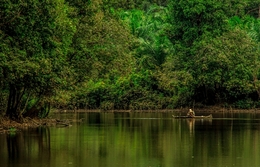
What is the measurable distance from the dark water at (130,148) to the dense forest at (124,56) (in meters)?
4.42

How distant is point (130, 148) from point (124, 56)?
24.7 metres

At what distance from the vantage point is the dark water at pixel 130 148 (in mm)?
22547

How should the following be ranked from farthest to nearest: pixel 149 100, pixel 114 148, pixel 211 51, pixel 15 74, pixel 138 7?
pixel 138 7 < pixel 149 100 < pixel 211 51 < pixel 15 74 < pixel 114 148

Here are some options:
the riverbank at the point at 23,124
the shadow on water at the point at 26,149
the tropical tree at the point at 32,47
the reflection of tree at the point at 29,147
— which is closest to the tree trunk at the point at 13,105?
the tropical tree at the point at 32,47

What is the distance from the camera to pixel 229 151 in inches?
1033

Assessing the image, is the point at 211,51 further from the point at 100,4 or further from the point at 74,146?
the point at 74,146

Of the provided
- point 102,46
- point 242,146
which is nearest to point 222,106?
point 102,46

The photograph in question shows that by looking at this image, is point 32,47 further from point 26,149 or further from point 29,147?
point 26,149

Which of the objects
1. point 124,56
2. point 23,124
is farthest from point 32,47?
point 124,56

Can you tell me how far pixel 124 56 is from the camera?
52.0m

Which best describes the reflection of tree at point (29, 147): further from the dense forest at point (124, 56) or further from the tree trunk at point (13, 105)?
the tree trunk at point (13, 105)

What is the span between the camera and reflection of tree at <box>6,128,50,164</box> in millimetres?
23844

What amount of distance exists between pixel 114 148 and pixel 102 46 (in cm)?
2442

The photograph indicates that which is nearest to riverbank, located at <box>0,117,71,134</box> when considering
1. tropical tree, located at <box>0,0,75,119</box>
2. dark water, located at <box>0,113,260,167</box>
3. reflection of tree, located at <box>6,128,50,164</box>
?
tropical tree, located at <box>0,0,75,119</box>
